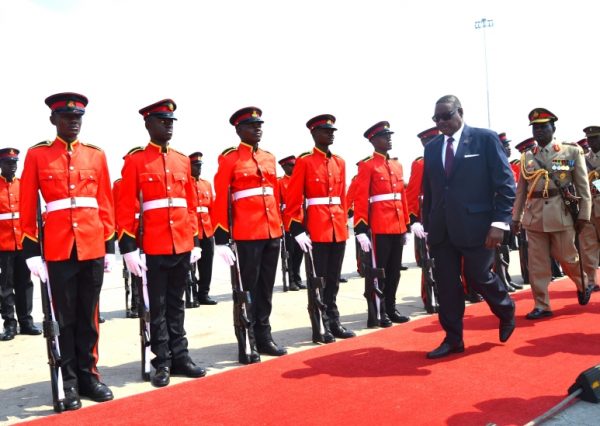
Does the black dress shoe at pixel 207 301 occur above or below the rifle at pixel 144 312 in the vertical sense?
below

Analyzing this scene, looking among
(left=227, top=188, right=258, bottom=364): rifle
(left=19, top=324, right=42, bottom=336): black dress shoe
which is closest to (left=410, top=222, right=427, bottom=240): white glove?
(left=227, top=188, right=258, bottom=364): rifle

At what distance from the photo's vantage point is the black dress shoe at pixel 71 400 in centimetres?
399

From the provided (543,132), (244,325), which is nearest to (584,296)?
(543,132)

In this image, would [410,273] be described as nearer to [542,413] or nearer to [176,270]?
[176,270]

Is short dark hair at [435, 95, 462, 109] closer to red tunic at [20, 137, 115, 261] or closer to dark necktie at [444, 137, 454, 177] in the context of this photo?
dark necktie at [444, 137, 454, 177]

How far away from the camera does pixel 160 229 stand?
15.1ft

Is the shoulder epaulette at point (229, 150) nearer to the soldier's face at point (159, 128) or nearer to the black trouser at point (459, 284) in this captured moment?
the soldier's face at point (159, 128)

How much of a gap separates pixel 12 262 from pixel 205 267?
271 cm

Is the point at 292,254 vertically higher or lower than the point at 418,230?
lower

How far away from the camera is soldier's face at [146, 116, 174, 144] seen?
4668 millimetres

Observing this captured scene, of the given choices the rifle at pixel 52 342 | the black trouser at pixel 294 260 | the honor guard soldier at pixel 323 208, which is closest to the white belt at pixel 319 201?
the honor guard soldier at pixel 323 208

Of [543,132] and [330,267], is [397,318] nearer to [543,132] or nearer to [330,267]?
[330,267]

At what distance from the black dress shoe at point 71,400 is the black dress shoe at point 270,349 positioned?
1692 millimetres

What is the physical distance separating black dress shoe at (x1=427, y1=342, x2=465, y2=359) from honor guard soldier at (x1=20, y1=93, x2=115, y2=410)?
8.05ft
